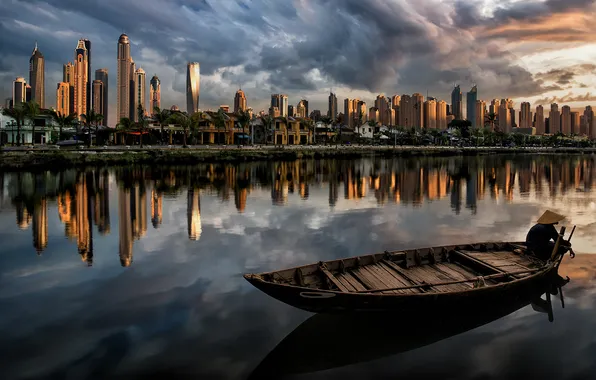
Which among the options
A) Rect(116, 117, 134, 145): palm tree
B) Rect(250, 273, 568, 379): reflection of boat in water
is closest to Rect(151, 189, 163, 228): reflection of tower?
Rect(250, 273, 568, 379): reflection of boat in water

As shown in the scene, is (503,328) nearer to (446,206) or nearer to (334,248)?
(334,248)

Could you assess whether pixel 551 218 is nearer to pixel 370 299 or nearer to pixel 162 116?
pixel 370 299

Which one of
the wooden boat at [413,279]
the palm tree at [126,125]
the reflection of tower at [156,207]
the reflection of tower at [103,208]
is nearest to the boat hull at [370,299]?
the wooden boat at [413,279]

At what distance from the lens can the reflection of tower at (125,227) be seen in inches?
781

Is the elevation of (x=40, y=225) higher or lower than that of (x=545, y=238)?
lower

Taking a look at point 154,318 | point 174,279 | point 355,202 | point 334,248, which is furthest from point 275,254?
point 355,202

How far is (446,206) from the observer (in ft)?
116

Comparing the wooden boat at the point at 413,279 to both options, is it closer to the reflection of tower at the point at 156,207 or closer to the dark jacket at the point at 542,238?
the dark jacket at the point at 542,238

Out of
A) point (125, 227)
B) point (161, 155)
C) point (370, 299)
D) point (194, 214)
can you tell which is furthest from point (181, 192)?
point (161, 155)

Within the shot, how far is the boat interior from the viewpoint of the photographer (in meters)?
12.0

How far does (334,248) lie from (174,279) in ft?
26.4

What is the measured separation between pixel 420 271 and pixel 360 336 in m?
3.61

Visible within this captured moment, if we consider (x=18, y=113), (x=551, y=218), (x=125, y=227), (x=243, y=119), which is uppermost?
(x=243, y=119)

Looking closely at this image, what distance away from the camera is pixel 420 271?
14234 millimetres
